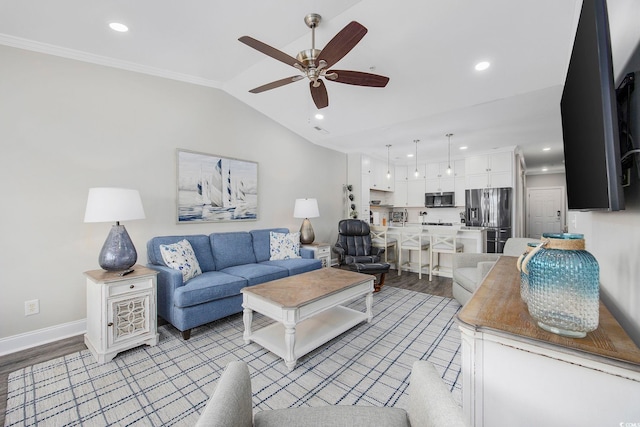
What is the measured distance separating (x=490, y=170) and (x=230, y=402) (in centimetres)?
659

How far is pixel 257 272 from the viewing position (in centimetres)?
315

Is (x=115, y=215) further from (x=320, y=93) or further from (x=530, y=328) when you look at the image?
(x=530, y=328)

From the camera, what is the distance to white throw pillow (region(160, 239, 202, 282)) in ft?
8.97

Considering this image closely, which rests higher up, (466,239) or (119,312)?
(466,239)

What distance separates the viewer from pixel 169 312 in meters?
2.58

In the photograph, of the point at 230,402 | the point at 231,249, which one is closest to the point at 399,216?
the point at 231,249

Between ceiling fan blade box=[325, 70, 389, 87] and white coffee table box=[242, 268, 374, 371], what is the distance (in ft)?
6.19

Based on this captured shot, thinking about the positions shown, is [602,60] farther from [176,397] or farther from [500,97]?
[500,97]

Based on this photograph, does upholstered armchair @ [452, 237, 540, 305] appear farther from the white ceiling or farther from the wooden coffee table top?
the white ceiling

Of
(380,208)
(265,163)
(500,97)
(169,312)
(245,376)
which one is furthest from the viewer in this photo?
(380,208)

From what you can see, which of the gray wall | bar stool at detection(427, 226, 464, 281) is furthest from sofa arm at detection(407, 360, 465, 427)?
bar stool at detection(427, 226, 464, 281)

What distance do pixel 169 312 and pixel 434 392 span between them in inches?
102

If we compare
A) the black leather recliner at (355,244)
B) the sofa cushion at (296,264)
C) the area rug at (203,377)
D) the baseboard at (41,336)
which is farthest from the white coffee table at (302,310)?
the baseboard at (41,336)

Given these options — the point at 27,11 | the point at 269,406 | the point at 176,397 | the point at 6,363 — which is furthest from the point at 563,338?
the point at 27,11
